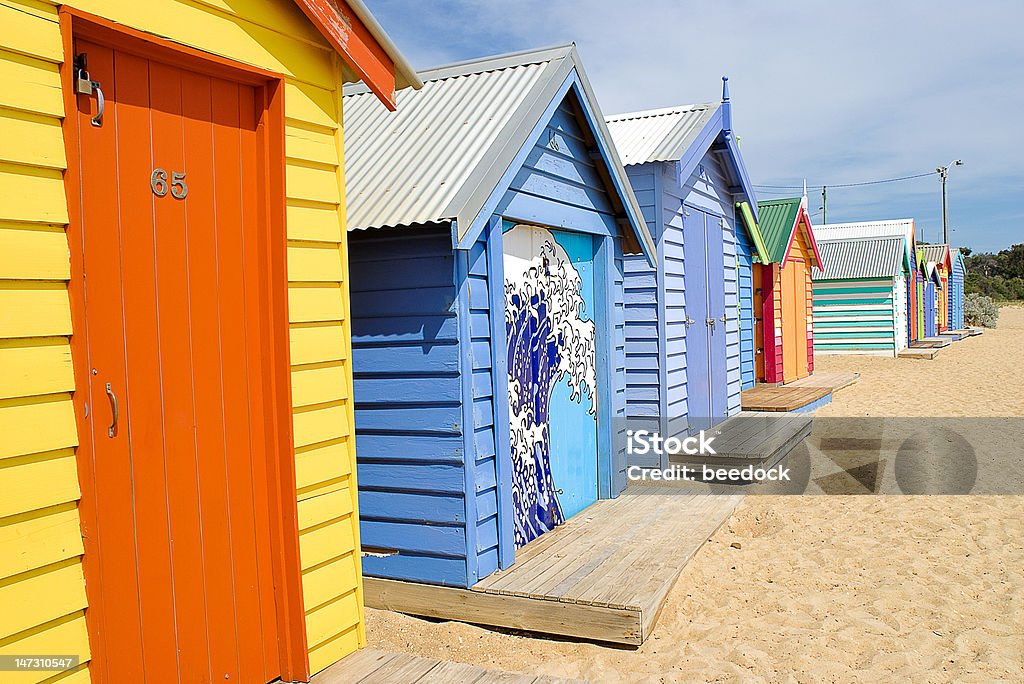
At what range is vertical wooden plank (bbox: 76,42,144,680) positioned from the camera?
2.91 meters

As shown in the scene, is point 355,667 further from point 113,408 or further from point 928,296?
point 928,296

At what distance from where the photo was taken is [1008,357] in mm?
21938

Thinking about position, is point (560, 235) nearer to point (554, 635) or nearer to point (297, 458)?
point (554, 635)

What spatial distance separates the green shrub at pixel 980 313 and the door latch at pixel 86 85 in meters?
47.5

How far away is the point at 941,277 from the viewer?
37.9 meters

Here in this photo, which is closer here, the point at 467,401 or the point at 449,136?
the point at 467,401

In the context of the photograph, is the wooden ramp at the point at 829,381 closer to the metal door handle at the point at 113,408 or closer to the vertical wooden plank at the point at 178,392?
the vertical wooden plank at the point at 178,392

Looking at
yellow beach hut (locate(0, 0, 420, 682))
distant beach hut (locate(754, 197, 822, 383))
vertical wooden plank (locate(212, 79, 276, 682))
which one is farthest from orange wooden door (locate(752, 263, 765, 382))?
vertical wooden plank (locate(212, 79, 276, 682))

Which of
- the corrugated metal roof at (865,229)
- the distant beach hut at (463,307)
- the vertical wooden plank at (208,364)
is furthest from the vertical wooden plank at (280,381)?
the corrugated metal roof at (865,229)

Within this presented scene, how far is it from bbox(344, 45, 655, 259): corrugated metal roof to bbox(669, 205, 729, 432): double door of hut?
10.4ft

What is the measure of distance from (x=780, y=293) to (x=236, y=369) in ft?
42.3

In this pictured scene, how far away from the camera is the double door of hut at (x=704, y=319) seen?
948 centimetres

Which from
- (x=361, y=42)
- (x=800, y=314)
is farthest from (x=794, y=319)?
(x=361, y=42)

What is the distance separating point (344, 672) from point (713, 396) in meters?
7.21
